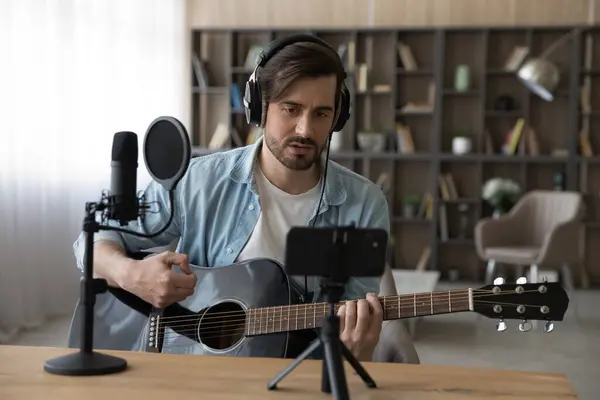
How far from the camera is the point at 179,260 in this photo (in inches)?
58.9

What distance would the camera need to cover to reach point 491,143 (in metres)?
7.05

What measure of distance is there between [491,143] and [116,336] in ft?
18.8

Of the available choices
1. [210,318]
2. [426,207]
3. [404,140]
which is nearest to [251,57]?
[404,140]

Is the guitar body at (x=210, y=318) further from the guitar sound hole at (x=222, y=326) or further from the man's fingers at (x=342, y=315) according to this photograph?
the man's fingers at (x=342, y=315)

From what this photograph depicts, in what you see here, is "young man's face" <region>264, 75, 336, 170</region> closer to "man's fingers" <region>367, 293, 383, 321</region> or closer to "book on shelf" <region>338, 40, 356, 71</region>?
"man's fingers" <region>367, 293, 383, 321</region>

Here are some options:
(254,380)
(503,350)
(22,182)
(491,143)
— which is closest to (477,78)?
(491,143)

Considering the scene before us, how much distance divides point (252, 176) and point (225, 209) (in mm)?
102

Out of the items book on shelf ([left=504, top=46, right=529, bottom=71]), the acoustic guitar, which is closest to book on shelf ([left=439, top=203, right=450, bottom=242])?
book on shelf ([left=504, top=46, right=529, bottom=71])

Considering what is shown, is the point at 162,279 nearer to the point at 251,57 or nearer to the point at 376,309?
the point at 376,309

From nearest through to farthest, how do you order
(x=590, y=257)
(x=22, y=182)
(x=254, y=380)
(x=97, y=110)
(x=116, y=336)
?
(x=254, y=380) < (x=116, y=336) < (x=22, y=182) < (x=97, y=110) < (x=590, y=257)

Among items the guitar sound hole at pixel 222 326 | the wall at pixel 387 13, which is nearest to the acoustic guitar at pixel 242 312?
the guitar sound hole at pixel 222 326

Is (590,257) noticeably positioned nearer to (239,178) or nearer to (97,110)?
(97,110)

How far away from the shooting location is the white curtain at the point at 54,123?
4.79 m

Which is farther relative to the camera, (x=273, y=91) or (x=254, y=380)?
(x=273, y=91)
